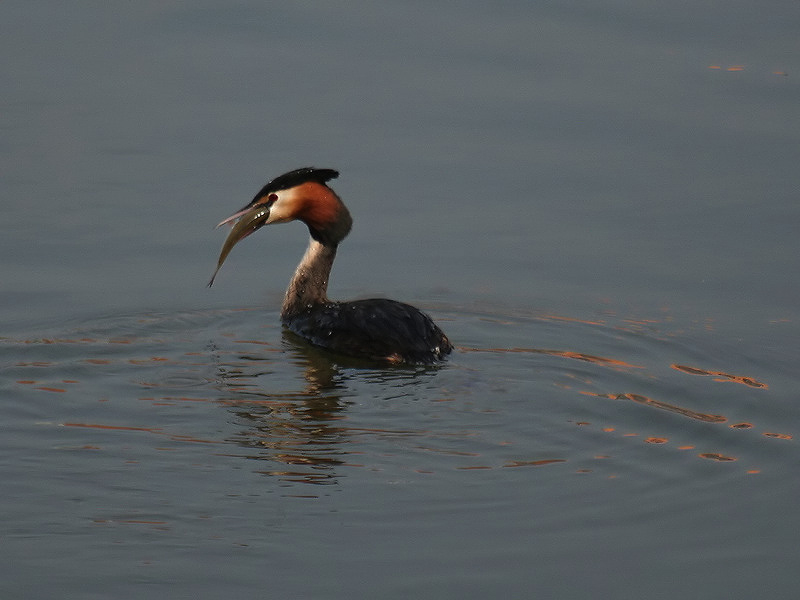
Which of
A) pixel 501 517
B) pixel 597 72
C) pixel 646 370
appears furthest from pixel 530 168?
pixel 501 517

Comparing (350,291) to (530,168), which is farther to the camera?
(530,168)

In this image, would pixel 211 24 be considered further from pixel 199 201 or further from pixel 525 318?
pixel 525 318

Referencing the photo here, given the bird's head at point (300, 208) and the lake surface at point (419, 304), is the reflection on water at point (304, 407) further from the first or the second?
the bird's head at point (300, 208)

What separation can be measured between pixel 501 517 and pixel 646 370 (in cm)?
262

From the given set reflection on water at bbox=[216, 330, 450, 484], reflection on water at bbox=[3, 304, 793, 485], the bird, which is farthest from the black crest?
reflection on water at bbox=[216, 330, 450, 484]

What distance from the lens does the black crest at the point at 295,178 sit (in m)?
10.6

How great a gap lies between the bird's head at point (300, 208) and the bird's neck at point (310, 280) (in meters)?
0.08

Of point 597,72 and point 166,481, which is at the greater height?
point 597,72

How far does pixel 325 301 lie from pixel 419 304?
0.65 metres

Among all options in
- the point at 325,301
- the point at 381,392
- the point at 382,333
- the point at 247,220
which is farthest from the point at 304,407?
the point at 247,220

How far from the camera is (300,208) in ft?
35.6

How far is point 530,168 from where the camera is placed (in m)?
12.7

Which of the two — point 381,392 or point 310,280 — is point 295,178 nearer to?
point 310,280

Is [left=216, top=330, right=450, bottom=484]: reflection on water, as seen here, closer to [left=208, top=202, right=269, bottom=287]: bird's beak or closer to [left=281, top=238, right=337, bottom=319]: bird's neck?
[left=281, top=238, right=337, bottom=319]: bird's neck
